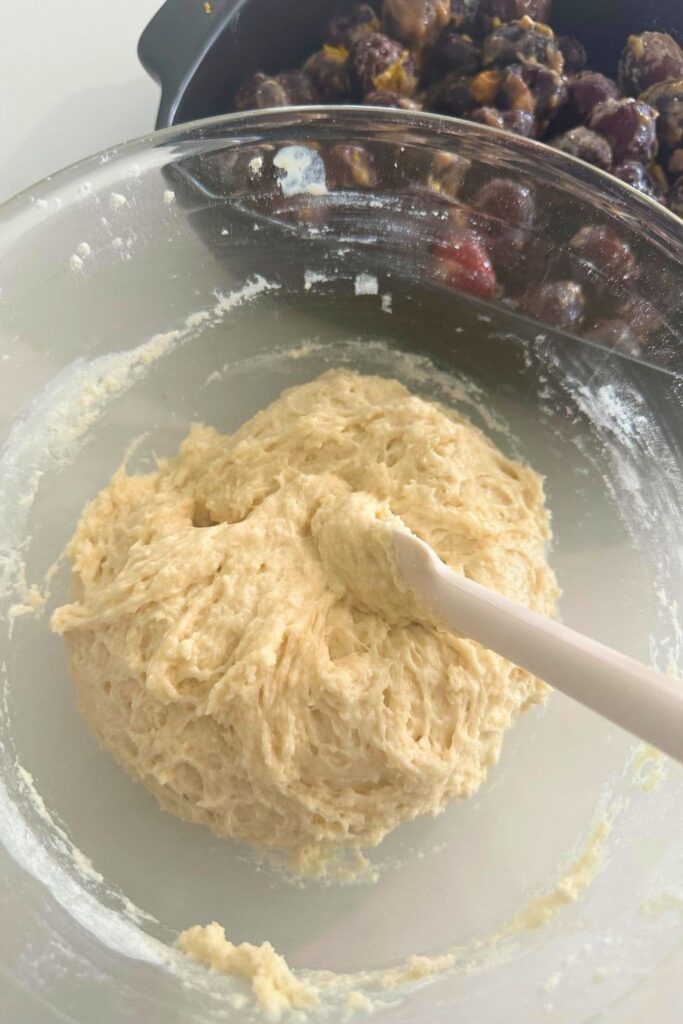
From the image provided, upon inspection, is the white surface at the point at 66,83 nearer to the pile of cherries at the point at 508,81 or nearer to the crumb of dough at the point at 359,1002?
the pile of cherries at the point at 508,81

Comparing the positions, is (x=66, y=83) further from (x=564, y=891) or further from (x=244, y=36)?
(x=564, y=891)

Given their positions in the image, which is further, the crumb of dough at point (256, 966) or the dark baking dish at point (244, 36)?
the dark baking dish at point (244, 36)

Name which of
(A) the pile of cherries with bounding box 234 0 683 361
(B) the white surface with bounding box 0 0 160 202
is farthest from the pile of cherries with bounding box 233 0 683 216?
(B) the white surface with bounding box 0 0 160 202

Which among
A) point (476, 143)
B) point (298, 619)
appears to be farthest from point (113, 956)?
point (476, 143)

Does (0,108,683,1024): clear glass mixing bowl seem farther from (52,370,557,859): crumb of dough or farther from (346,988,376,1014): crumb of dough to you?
(52,370,557,859): crumb of dough

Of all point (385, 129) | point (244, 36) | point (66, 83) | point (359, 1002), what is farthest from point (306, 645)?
point (66, 83)

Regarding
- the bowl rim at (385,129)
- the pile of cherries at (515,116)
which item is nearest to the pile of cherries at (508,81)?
the pile of cherries at (515,116)

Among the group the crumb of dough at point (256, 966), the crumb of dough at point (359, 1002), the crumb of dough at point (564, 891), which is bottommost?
the crumb of dough at point (256, 966)
